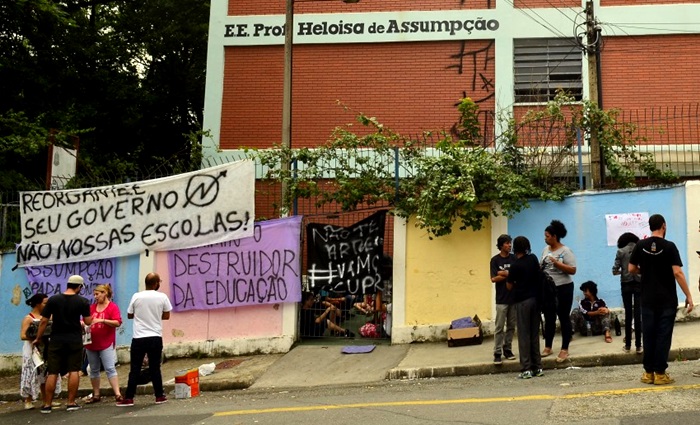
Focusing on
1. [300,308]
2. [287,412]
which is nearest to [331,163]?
[300,308]

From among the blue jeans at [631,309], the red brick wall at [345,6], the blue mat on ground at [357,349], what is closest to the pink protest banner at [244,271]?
the blue mat on ground at [357,349]

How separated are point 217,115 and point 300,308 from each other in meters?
7.35

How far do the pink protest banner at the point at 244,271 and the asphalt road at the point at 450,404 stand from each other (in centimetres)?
228

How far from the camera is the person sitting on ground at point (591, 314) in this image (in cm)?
1022

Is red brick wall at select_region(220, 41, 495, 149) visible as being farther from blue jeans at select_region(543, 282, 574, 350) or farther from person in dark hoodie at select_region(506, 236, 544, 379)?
person in dark hoodie at select_region(506, 236, 544, 379)

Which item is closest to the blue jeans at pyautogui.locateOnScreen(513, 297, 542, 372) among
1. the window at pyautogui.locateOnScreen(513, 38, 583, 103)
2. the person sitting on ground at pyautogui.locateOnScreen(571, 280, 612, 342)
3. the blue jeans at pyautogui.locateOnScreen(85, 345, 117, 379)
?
the person sitting on ground at pyautogui.locateOnScreen(571, 280, 612, 342)

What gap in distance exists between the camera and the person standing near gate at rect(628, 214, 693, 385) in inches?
288

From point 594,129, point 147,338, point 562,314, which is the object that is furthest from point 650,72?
point 147,338

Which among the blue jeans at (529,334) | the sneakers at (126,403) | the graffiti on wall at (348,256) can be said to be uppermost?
the graffiti on wall at (348,256)

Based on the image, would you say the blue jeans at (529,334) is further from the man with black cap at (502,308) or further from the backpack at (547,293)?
the man with black cap at (502,308)

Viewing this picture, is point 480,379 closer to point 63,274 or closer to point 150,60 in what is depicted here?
point 63,274

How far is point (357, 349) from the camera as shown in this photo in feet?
36.1

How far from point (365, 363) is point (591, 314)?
3.32m

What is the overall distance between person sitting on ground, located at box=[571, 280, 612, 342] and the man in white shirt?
5827 millimetres
